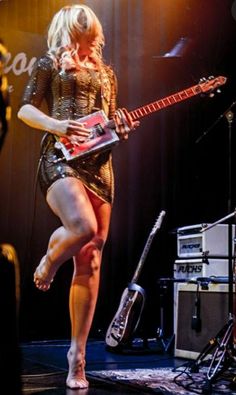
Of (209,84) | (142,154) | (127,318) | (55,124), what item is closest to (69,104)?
(55,124)

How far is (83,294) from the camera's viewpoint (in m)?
2.66

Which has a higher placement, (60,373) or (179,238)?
(179,238)

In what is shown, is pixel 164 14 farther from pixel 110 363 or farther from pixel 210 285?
pixel 110 363

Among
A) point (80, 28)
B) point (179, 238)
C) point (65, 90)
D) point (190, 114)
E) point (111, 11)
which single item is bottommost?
point (179, 238)

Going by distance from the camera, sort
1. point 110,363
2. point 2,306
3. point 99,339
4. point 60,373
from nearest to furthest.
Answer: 1. point 2,306
2. point 60,373
3. point 110,363
4. point 99,339

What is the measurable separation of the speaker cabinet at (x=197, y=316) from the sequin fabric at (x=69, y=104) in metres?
1.68

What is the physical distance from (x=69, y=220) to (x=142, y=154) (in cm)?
349

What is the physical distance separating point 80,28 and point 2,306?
211 cm

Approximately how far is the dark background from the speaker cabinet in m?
0.89

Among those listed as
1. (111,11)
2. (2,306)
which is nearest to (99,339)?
(111,11)

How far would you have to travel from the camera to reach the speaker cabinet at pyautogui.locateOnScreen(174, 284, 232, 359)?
4074 mm

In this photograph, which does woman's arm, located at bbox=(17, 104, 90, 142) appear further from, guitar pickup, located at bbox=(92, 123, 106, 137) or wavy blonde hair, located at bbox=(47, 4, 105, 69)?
wavy blonde hair, located at bbox=(47, 4, 105, 69)

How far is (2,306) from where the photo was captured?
904mm

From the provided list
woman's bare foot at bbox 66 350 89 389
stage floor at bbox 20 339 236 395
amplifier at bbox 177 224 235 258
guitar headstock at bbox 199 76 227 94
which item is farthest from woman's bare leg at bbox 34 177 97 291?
amplifier at bbox 177 224 235 258
